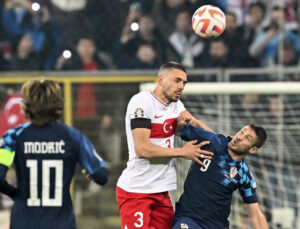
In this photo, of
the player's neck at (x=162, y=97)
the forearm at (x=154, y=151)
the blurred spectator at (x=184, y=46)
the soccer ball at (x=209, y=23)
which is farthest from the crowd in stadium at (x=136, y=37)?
the forearm at (x=154, y=151)

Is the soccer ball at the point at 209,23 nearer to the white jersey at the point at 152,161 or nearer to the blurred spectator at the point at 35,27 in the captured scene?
the white jersey at the point at 152,161

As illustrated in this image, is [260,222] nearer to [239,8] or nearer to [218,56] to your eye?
[218,56]

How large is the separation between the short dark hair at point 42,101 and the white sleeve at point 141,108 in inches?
44.5

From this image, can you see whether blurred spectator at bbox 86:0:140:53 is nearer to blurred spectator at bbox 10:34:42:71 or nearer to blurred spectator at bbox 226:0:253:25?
blurred spectator at bbox 10:34:42:71

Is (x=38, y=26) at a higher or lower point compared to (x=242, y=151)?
higher

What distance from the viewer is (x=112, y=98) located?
28.6 ft

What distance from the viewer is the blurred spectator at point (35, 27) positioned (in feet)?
28.3

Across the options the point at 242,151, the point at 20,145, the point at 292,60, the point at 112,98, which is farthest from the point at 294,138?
the point at 20,145

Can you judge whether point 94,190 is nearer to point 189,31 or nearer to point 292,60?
point 189,31

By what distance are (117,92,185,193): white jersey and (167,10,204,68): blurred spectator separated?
11.1 ft

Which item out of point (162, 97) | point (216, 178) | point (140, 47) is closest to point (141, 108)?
point (162, 97)

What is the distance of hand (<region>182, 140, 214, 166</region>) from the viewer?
16.6 feet

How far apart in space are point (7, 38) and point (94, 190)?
2213 mm

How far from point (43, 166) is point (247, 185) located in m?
1.90
